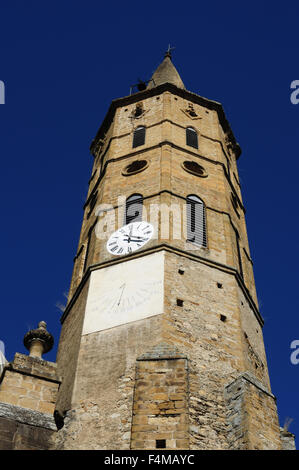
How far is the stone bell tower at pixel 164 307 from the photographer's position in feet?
46.7

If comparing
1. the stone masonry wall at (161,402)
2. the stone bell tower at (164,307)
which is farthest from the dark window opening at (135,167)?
the stone masonry wall at (161,402)

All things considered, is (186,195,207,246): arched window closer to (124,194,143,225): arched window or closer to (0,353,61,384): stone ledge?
(124,194,143,225): arched window

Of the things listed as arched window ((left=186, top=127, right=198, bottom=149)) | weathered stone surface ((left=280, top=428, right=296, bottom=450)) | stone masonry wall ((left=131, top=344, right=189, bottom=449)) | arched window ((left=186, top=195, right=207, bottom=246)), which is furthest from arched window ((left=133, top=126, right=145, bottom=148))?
weathered stone surface ((left=280, top=428, right=296, bottom=450))

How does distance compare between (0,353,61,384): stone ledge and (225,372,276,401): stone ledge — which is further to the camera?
(0,353,61,384): stone ledge

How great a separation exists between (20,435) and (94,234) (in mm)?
8717

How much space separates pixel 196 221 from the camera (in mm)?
21312

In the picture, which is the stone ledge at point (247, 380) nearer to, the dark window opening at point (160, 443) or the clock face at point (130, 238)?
the dark window opening at point (160, 443)

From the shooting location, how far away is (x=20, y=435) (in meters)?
14.5

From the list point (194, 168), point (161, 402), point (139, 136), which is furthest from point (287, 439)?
point (139, 136)

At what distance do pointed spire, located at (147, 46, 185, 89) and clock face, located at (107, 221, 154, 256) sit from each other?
12.5 metres

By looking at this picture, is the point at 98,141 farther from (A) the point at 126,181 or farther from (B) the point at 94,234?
(B) the point at 94,234

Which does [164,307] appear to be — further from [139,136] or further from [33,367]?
[139,136]

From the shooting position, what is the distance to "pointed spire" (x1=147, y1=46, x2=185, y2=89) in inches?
1259
